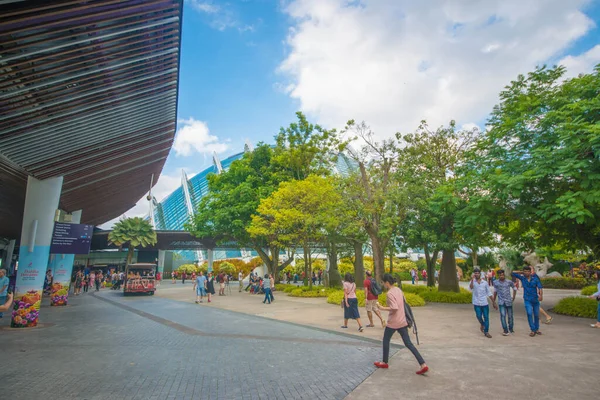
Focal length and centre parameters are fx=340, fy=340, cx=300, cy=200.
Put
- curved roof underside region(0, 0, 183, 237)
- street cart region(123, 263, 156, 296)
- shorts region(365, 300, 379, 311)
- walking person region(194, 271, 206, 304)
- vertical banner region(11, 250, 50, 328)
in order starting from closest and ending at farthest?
curved roof underside region(0, 0, 183, 237) < shorts region(365, 300, 379, 311) < vertical banner region(11, 250, 50, 328) < walking person region(194, 271, 206, 304) < street cart region(123, 263, 156, 296)

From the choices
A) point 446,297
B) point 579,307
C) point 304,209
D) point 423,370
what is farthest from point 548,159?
point 304,209

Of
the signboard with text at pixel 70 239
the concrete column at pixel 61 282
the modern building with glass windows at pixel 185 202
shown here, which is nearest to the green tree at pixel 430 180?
the signboard with text at pixel 70 239

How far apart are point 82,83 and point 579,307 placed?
1537 centimetres

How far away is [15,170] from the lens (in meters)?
10.6

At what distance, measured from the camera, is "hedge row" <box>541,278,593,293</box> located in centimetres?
2159

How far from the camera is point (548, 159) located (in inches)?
Answer: 352

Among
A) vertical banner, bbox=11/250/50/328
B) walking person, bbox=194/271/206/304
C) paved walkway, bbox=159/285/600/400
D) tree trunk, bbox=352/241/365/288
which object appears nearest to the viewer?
paved walkway, bbox=159/285/600/400

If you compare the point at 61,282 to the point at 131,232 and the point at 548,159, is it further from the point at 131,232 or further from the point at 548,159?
the point at 548,159

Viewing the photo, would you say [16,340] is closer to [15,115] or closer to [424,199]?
[15,115]

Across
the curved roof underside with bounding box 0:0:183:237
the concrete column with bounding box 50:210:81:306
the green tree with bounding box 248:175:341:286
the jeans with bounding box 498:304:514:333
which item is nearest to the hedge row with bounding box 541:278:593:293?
the green tree with bounding box 248:175:341:286

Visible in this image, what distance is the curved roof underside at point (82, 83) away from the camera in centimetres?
578

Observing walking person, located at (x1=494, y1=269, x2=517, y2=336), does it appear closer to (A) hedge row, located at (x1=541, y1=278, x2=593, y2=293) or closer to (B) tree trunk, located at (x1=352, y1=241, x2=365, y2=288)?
(B) tree trunk, located at (x1=352, y1=241, x2=365, y2=288)

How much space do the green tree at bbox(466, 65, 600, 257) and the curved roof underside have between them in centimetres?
940

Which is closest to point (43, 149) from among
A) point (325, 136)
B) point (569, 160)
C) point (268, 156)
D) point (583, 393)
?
point (583, 393)
